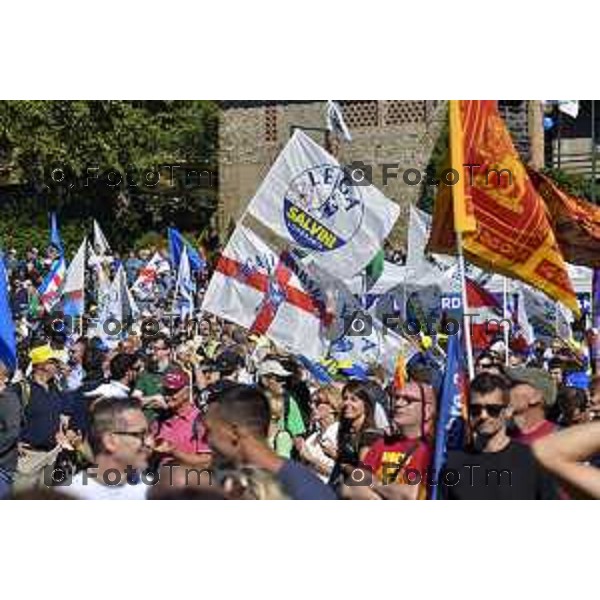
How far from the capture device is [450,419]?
267 inches

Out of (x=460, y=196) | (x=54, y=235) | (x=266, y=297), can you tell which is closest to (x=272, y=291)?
(x=266, y=297)

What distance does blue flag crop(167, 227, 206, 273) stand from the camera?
25.8ft

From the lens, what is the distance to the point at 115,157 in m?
7.29

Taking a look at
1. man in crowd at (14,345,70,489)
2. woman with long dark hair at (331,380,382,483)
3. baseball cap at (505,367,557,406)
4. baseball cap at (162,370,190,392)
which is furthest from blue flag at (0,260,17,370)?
baseball cap at (505,367,557,406)

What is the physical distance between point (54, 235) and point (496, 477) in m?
2.77

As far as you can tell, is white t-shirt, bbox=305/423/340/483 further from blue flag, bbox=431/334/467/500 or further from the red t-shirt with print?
blue flag, bbox=431/334/467/500

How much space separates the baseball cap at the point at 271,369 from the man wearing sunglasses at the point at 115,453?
2.47 feet

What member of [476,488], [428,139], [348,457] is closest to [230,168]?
[428,139]

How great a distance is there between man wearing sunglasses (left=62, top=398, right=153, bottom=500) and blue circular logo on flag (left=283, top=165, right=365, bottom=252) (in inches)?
57.9

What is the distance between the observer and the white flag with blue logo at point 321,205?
24.2ft

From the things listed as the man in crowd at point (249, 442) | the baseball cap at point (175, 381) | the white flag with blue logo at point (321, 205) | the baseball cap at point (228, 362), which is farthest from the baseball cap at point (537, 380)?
the baseball cap at point (175, 381)

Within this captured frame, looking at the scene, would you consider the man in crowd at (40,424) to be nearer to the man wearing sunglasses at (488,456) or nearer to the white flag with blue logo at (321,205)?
the white flag with blue logo at (321,205)
